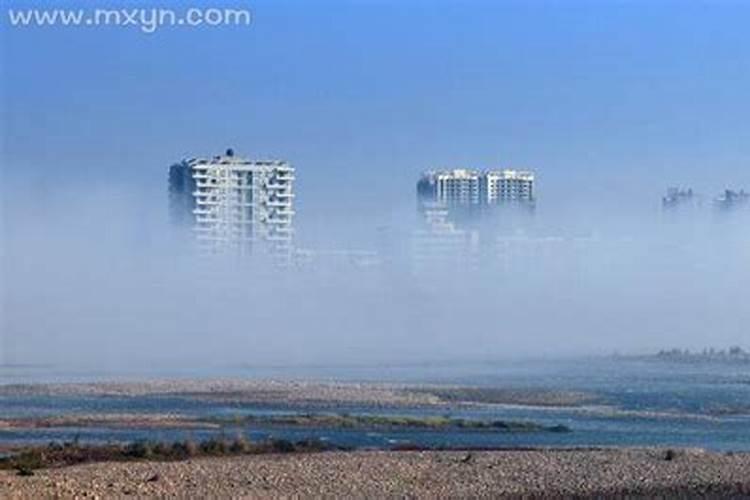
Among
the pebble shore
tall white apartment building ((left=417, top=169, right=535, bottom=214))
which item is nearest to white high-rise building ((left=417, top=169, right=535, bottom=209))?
tall white apartment building ((left=417, top=169, right=535, bottom=214))

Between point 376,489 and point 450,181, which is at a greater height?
point 450,181

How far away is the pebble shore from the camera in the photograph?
28.2 metres

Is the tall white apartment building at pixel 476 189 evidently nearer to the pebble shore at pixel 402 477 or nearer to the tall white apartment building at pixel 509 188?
the tall white apartment building at pixel 509 188

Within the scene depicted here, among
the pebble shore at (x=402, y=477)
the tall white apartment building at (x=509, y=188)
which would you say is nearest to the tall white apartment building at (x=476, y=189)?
the tall white apartment building at (x=509, y=188)

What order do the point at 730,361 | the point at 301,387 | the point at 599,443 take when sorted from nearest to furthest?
1. the point at 599,443
2. the point at 301,387
3. the point at 730,361

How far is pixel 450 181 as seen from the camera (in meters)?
70.3

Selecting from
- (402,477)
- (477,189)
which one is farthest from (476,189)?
(402,477)

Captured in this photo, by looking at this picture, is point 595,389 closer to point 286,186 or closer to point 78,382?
point 286,186

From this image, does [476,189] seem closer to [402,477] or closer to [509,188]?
[509,188]

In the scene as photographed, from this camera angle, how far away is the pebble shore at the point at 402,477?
1112 inches

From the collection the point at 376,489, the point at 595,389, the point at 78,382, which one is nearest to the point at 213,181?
the point at 78,382

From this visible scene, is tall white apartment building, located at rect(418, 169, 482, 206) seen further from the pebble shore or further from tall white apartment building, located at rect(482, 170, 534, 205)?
the pebble shore

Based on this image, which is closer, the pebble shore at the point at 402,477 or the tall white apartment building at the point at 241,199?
the pebble shore at the point at 402,477

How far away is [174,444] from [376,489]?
782 cm
